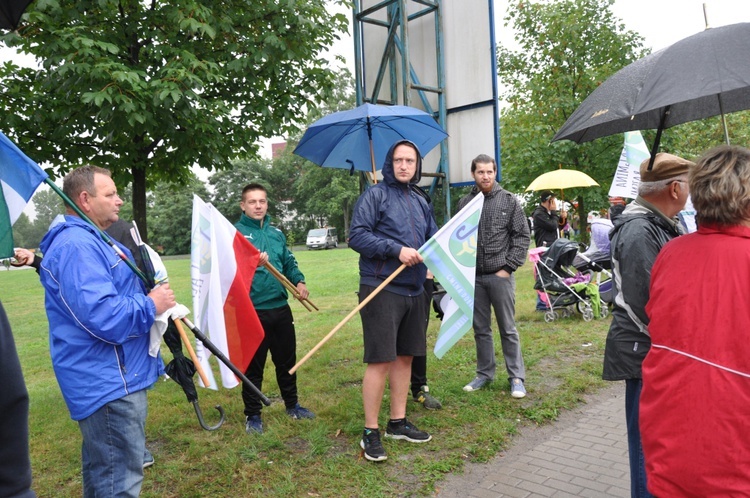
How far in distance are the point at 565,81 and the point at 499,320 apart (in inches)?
435

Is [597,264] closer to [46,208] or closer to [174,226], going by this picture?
[46,208]

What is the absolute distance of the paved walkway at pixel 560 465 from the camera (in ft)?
11.5

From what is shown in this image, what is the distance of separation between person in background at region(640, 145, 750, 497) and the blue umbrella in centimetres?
334

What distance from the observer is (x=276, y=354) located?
15.6ft

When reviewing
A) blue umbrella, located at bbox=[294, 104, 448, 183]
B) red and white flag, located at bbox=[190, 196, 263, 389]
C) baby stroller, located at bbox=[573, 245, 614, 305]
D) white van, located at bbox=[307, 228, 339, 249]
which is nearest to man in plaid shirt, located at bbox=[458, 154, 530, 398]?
blue umbrella, located at bbox=[294, 104, 448, 183]

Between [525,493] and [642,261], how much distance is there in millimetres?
1817

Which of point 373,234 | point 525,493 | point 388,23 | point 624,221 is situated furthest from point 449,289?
point 388,23

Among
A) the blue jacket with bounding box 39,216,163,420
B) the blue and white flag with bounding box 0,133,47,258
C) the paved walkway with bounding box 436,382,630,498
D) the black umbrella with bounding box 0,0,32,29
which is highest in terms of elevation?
the black umbrella with bounding box 0,0,32,29

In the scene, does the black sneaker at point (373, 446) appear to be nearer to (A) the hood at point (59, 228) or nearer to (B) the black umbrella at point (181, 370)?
(B) the black umbrella at point (181, 370)

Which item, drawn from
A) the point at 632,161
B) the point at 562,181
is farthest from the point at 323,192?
the point at 632,161

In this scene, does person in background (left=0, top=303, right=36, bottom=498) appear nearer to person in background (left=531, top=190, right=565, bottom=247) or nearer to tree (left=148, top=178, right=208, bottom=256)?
person in background (left=531, top=190, right=565, bottom=247)

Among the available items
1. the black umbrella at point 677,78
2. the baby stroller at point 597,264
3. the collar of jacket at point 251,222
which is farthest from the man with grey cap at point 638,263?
the baby stroller at point 597,264

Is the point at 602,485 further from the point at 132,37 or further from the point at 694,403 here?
the point at 132,37

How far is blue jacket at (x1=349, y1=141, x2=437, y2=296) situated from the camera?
389 cm
